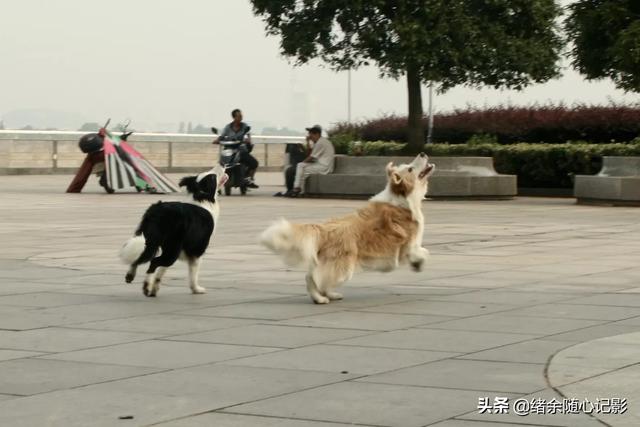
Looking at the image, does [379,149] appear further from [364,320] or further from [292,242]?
[364,320]

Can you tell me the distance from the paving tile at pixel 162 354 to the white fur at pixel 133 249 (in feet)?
7.95

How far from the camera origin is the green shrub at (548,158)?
27.7 metres

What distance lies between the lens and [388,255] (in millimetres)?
10641

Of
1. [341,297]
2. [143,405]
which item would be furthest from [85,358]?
[341,297]

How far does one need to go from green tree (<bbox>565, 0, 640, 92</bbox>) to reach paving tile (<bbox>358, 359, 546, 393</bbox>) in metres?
20.5

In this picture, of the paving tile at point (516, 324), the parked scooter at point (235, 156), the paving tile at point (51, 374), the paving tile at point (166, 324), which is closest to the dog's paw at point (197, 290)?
the paving tile at point (166, 324)

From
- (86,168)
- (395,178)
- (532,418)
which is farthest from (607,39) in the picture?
(532,418)

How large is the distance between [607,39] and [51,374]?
24.4m

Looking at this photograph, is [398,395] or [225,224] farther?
[225,224]

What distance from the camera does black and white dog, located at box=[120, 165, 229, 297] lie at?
10320mm

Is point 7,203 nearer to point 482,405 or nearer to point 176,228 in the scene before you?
point 176,228

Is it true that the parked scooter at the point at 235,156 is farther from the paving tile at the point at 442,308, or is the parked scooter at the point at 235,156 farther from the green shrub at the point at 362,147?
the paving tile at the point at 442,308

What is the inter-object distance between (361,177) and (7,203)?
21.8ft

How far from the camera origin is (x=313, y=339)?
839 centimetres
